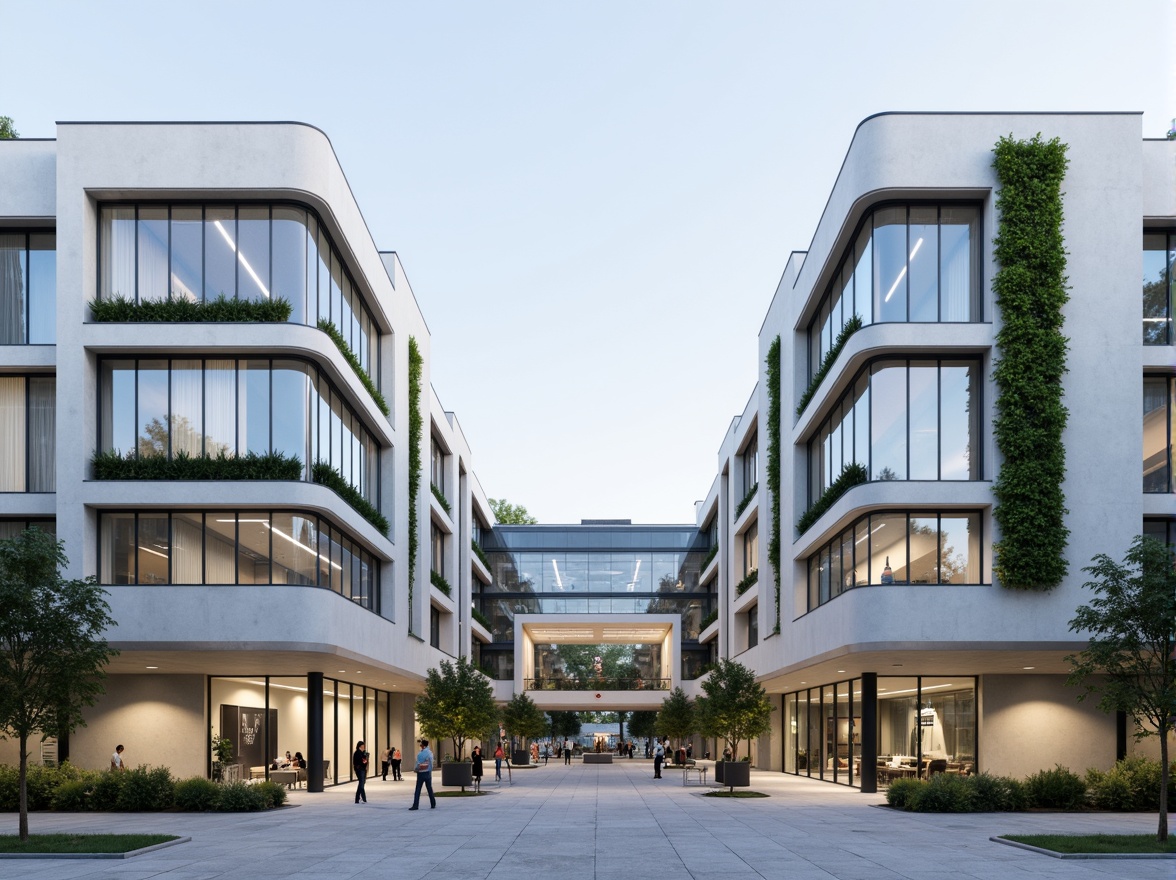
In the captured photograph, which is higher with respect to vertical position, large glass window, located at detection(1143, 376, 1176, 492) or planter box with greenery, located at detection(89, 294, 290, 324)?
planter box with greenery, located at detection(89, 294, 290, 324)

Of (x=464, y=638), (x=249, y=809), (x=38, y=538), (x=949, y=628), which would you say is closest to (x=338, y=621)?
(x=249, y=809)

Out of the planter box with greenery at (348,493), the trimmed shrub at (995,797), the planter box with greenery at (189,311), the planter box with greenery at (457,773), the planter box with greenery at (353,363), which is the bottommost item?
the planter box with greenery at (457,773)

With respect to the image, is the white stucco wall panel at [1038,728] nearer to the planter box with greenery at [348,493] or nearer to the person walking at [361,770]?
the person walking at [361,770]

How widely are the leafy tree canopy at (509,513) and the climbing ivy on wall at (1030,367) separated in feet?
298

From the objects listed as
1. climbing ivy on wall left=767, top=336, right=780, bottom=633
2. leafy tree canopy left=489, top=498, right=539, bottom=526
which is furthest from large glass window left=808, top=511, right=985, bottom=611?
leafy tree canopy left=489, top=498, right=539, bottom=526

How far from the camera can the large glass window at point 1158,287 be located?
33.6 metres

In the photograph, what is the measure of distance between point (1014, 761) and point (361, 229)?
27.5 m

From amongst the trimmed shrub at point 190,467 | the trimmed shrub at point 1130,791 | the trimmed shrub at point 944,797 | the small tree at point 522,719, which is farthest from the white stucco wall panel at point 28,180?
the small tree at point 522,719

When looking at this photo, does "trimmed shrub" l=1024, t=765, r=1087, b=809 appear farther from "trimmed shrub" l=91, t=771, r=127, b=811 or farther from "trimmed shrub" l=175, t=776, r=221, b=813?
"trimmed shrub" l=91, t=771, r=127, b=811

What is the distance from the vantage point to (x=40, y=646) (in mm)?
22078

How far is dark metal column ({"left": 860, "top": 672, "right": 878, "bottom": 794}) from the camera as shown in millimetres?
36906

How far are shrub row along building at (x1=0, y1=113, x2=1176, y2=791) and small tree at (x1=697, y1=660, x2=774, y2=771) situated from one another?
475 cm

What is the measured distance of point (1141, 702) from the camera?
72.8ft

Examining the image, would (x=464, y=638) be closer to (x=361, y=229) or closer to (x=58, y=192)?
(x=361, y=229)
